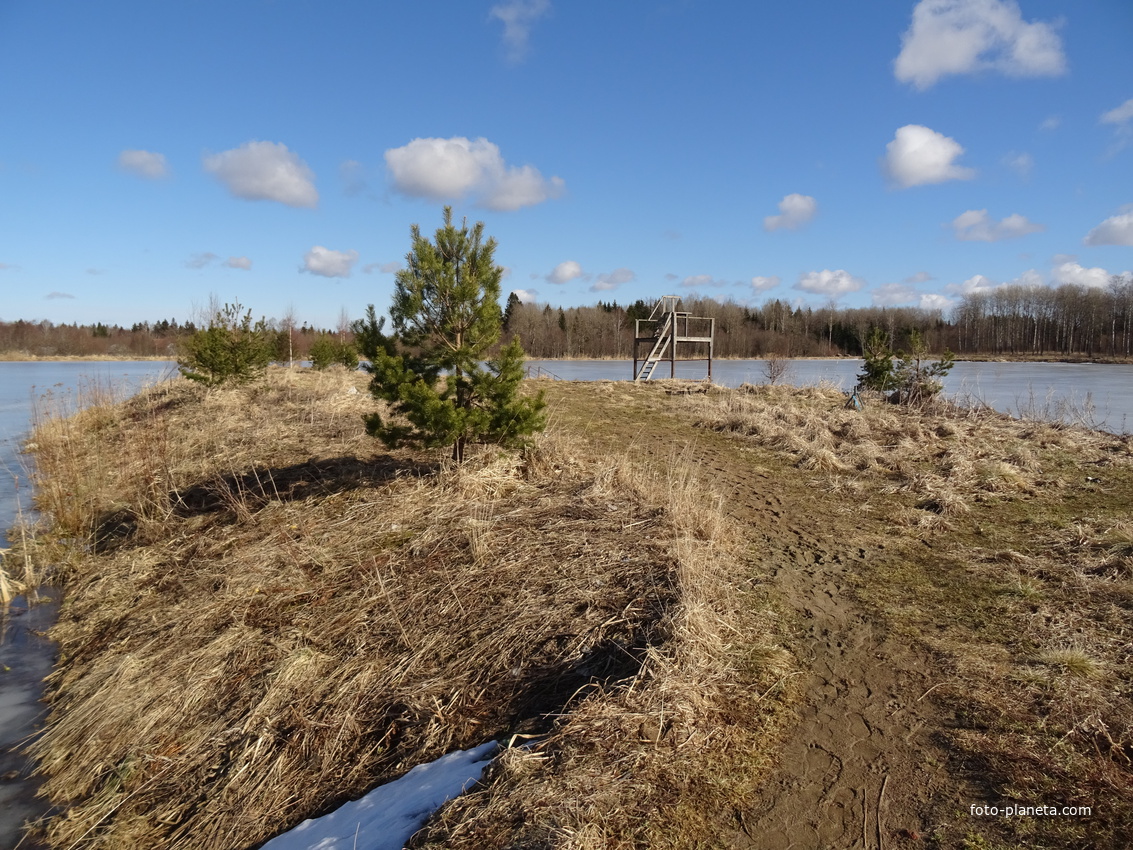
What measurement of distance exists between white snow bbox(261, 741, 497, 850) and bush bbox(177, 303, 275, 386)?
1330 cm

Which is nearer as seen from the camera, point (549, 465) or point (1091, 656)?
point (1091, 656)

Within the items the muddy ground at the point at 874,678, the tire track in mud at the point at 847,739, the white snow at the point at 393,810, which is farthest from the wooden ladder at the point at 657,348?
the white snow at the point at 393,810

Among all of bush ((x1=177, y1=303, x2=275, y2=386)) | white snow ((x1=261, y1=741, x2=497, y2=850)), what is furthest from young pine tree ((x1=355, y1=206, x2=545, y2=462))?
bush ((x1=177, y1=303, x2=275, y2=386))

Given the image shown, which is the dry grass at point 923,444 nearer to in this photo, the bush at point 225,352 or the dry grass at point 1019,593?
the dry grass at point 1019,593

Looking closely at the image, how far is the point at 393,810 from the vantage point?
3.14 meters

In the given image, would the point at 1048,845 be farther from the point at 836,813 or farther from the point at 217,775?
the point at 217,775

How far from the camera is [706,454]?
1038cm

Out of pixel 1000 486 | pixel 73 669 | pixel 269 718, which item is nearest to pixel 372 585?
pixel 269 718

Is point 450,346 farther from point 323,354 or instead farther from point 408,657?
point 323,354

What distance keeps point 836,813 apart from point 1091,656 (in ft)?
7.35

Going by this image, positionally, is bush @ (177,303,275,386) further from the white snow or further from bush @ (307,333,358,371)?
the white snow

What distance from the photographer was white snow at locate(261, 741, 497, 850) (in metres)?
2.98

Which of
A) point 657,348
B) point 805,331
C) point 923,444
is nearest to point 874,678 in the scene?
point 923,444

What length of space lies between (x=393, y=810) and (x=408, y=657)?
A: 4.39ft
